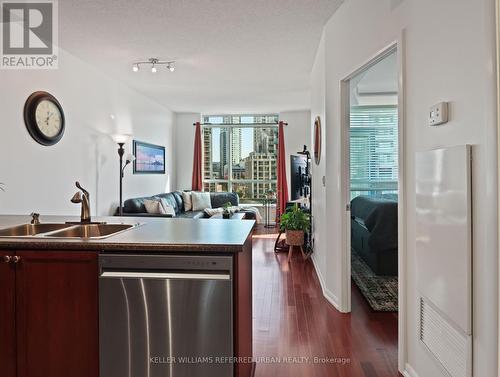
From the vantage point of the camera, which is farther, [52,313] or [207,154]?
[207,154]

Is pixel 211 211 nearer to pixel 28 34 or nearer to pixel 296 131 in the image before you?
pixel 296 131

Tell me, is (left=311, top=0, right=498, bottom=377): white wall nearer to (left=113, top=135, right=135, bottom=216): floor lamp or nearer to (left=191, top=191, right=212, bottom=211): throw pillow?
(left=113, top=135, right=135, bottom=216): floor lamp

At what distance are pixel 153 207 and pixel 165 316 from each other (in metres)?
4.25

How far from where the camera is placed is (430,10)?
180cm

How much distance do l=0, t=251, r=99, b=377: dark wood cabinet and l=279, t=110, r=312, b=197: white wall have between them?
6785 millimetres

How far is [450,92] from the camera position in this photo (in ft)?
5.28

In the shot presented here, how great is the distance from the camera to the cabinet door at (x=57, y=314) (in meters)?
1.67

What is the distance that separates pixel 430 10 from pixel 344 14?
1.35m

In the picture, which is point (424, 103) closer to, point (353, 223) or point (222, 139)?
point (353, 223)

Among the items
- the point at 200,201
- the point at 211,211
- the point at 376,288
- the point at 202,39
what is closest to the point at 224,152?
the point at 200,201

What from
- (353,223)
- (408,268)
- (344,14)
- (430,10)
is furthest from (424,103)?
(353,223)

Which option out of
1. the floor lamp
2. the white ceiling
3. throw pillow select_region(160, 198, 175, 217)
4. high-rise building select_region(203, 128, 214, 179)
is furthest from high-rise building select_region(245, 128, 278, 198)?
the floor lamp

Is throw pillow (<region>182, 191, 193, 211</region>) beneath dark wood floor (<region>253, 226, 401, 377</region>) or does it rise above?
above

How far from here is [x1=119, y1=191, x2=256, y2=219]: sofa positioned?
17.7ft
